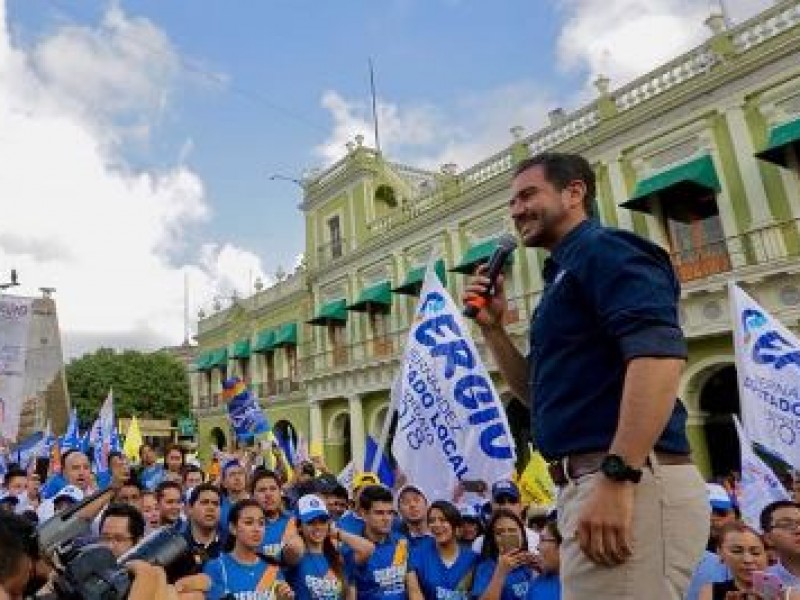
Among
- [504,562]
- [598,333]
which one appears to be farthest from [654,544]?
[504,562]

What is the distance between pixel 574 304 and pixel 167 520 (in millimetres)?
4541

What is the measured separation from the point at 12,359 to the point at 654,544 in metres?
9.97

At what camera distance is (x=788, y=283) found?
11531 mm

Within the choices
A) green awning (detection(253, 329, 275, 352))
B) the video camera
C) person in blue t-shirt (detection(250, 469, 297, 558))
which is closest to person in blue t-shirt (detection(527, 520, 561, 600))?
person in blue t-shirt (detection(250, 469, 297, 558))

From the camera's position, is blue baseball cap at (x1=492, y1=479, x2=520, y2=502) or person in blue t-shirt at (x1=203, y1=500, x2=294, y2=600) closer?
person in blue t-shirt at (x1=203, y1=500, x2=294, y2=600)

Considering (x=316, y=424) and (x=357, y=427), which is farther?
(x=316, y=424)

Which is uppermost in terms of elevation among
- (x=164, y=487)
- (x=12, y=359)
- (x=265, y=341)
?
(x=265, y=341)

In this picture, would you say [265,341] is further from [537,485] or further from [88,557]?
[88,557]

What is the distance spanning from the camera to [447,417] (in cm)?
591

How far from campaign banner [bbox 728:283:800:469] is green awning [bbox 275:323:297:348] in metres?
19.3

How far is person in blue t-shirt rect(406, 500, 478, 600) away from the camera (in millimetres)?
4309

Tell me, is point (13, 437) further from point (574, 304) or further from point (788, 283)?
point (788, 283)

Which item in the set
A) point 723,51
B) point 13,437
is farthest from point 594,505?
point 723,51

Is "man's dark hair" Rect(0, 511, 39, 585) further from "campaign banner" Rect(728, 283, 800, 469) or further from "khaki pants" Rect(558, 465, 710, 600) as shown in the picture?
"campaign banner" Rect(728, 283, 800, 469)
